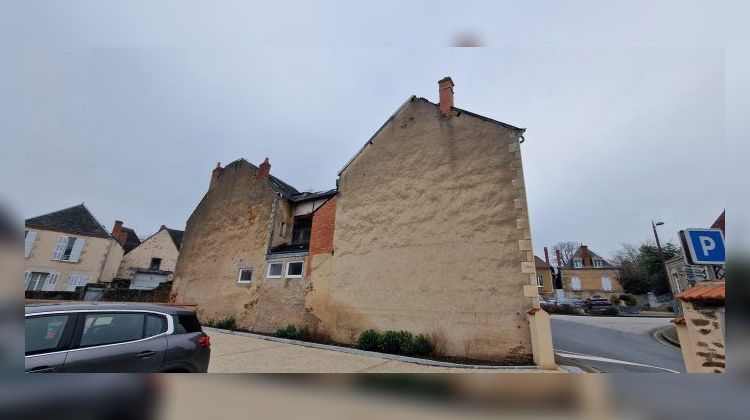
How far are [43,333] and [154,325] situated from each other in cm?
97

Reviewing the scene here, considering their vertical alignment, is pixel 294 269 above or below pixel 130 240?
below

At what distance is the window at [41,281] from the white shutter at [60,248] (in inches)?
47.4

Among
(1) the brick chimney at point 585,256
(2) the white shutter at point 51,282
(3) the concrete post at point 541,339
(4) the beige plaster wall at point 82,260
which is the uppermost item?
(1) the brick chimney at point 585,256

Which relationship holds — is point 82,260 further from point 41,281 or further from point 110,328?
point 110,328

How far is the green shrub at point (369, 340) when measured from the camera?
8.16m

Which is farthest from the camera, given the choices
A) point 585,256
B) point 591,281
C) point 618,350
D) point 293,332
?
point 585,256

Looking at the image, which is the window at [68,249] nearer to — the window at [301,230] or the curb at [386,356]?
the window at [301,230]

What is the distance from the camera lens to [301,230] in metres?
14.2

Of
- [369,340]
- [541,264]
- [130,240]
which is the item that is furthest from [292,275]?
[541,264]

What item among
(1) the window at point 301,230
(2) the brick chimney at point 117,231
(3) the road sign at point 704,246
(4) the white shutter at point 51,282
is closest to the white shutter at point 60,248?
(4) the white shutter at point 51,282

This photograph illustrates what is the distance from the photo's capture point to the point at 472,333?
23.5ft

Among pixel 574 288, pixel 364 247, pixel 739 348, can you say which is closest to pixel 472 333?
pixel 364 247

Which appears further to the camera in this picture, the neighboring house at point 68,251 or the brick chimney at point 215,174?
the neighboring house at point 68,251

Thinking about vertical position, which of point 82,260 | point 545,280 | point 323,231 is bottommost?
point 82,260
